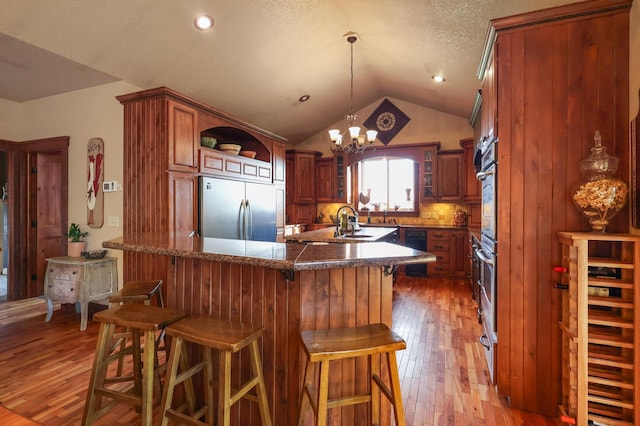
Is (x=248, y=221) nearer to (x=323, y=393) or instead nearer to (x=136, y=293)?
(x=136, y=293)

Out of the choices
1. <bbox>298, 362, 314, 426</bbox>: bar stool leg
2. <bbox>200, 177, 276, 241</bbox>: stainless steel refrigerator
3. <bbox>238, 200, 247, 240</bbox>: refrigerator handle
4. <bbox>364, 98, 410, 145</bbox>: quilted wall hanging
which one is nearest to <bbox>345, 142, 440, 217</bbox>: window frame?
<bbox>364, 98, 410, 145</bbox>: quilted wall hanging

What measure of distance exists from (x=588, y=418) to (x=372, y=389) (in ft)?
4.05

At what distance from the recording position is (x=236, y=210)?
3.85m

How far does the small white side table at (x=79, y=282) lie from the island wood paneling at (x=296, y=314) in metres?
2.45

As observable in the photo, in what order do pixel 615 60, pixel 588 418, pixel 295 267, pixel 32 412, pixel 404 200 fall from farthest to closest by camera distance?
pixel 404 200, pixel 32 412, pixel 615 60, pixel 588 418, pixel 295 267

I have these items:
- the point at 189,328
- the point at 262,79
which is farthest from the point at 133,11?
the point at 189,328

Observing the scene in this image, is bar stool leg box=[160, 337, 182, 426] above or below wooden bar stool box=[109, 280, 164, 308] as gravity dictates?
below

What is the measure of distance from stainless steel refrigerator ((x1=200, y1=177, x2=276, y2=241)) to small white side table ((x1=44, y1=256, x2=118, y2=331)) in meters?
1.16

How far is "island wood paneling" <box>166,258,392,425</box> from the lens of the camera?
1481mm

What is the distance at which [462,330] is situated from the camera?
10.4 feet

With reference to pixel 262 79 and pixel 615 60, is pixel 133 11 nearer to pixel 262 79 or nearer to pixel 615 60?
pixel 262 79

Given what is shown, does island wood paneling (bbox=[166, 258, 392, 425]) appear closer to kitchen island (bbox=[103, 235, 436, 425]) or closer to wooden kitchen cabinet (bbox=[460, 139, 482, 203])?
kitchen island (bbox=[103, 235, 436, 425])

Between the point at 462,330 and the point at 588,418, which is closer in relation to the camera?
the point at 588,418

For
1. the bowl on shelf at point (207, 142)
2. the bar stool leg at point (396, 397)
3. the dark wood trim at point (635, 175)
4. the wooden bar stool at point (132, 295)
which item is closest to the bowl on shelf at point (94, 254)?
the bowl on shelf at point (207, 142)
